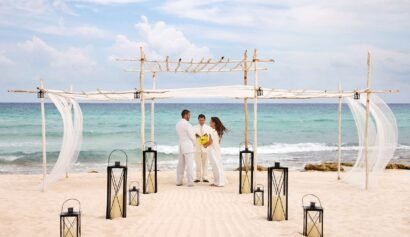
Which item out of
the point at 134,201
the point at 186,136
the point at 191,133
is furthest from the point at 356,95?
the point at 134,201

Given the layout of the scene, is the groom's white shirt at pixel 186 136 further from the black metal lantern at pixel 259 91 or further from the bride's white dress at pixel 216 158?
the black metal lantern at pixel 259 91

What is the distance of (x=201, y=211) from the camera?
8.72 metres

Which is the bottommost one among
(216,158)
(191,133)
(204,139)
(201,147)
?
(216,158)

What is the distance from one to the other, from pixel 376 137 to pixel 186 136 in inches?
150

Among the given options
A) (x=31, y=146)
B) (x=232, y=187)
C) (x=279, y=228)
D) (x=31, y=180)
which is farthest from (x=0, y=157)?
(x=279, y=228)

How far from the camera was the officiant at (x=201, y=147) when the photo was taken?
11.7 metres

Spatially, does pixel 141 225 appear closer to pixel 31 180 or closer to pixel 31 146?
pixel 31 180

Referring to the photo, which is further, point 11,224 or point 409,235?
point 11,224

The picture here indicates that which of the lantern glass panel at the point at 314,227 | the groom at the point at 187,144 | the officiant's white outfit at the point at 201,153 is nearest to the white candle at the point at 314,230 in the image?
the lantern glass panel at the point at 314,227

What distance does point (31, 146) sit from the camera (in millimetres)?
28500

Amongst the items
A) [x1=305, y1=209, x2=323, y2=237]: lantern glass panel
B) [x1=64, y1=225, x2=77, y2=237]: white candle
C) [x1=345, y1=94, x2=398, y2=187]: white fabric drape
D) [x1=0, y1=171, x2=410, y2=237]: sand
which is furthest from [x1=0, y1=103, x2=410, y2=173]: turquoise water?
[x1=305, y1=209, x2=323, y2=237]: lantern glass panel

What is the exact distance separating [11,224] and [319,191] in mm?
6014

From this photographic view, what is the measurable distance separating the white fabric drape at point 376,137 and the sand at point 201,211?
0.43 metres

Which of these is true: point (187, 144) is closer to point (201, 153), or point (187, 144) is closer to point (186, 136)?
point (186, 136)
